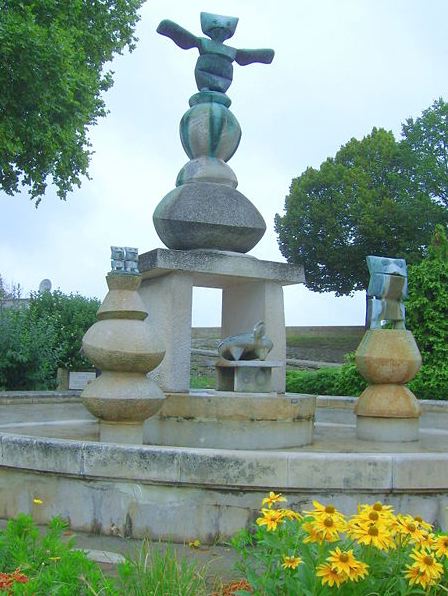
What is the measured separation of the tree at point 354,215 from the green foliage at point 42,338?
72.5ft

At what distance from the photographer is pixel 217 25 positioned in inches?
310

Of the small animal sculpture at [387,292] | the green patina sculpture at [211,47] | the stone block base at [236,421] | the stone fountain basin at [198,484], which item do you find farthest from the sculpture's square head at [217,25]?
the stone fountain basin at [198,484]

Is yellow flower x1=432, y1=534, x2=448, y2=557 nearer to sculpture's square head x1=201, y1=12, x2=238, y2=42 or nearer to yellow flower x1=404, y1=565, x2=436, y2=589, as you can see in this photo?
yellow flower x1=404, y1=565, x2=436, y2=589

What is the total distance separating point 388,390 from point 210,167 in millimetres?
2968

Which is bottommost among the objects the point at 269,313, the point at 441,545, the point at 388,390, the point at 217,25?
the point at 441,545

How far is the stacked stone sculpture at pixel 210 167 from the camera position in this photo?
7.36m

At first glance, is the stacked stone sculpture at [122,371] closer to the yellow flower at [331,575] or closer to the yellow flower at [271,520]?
the yellow flower at [271,520]

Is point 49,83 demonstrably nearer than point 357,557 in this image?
No

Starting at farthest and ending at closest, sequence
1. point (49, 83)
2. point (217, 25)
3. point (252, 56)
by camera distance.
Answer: point (49, 83) → point (252, 56) → point (217, 25)

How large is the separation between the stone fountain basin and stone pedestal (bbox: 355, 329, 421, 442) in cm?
181

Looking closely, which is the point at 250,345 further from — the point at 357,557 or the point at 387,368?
the point at 357,557

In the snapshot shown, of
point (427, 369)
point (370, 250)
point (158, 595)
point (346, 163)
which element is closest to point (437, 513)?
point (158, 595)

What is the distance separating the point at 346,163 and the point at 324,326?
9.30 meters

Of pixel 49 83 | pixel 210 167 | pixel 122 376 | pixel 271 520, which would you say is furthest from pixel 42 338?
pixel 271 520
